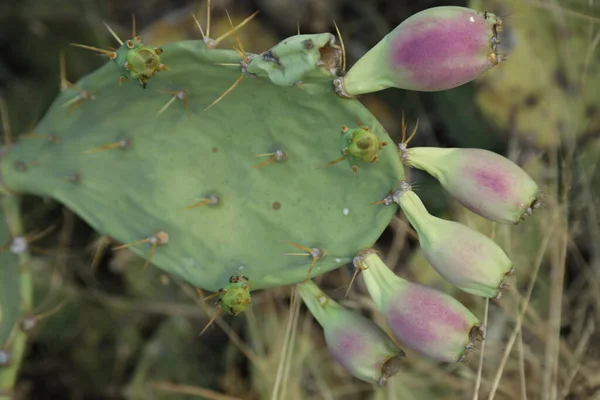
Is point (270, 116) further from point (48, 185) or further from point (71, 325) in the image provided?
point (71, 325)

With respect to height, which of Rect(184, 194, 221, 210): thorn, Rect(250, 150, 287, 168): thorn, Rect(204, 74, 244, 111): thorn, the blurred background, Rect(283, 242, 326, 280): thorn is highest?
Rect(204, 74, 244, 111): thorn

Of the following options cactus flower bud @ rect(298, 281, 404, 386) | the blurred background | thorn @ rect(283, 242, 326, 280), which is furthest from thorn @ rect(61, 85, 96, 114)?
cactus flower bud @ rect(298, 281, 404, 386)

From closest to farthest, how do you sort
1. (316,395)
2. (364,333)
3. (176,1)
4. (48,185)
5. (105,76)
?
(364,333) < (105,76) < (48,185) < (316,395) < (176,1)

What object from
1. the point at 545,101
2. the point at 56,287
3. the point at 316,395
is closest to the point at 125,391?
the point at 56,287

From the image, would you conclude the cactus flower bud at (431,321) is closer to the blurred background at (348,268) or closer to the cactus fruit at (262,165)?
the cactus fruit at (262,165)

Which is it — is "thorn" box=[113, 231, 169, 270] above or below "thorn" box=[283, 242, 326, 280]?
below

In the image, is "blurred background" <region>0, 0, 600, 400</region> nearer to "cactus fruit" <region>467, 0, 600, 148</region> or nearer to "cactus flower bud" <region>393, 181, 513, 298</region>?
"cactus fruit" <region>467, 0, 600, 148</region>
